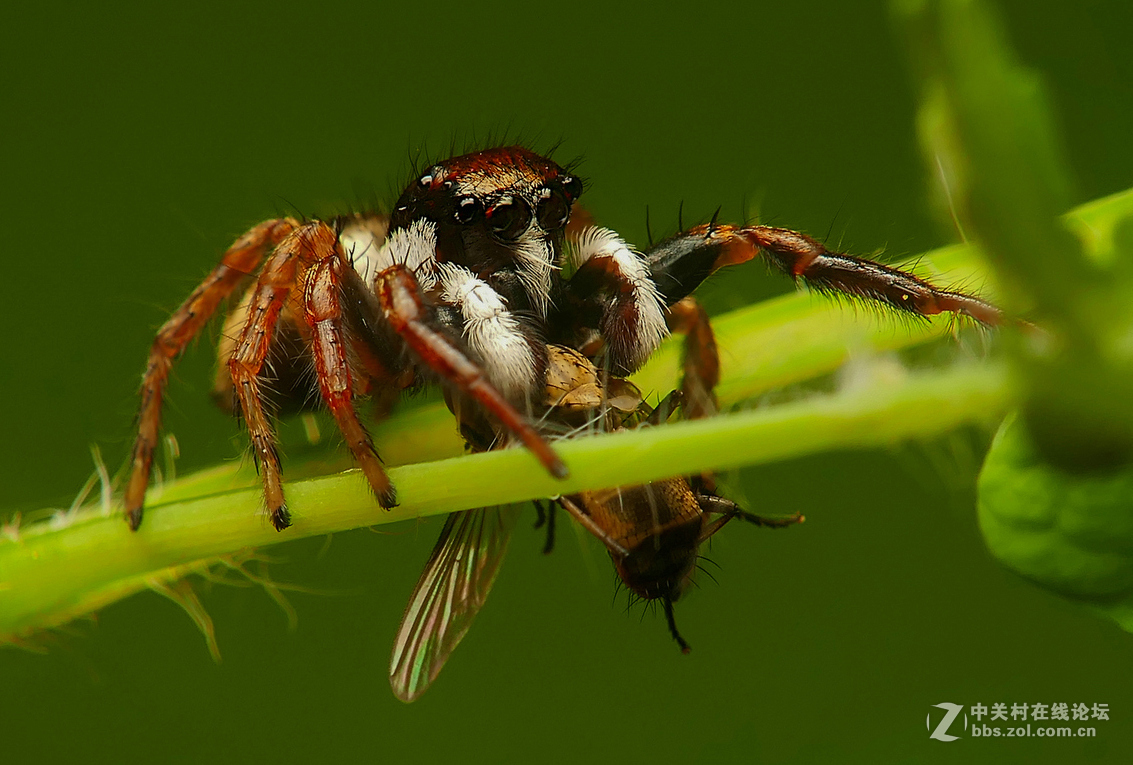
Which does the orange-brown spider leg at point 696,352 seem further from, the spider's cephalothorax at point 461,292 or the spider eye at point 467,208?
the spider eye at point 467,208

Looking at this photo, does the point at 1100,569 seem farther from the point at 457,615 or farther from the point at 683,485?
the point at 457,615

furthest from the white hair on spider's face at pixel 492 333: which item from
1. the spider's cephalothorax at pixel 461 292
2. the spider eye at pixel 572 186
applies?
the spider eye at pixel 572 186

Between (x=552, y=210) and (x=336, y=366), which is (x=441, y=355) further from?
(x=552, y=210)

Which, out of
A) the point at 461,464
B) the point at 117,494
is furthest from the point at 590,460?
the point at 117,494

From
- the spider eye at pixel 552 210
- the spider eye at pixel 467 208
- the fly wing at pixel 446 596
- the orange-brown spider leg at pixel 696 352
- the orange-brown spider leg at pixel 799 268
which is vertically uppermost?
the spider eye at pixel 467 208

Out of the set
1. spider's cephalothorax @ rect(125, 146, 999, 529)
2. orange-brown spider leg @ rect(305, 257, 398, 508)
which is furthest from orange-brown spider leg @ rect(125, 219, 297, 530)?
orange-brown spider leg @ rect(305, 257, 398, 508)

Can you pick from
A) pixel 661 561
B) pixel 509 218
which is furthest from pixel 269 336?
pixel 661 561
